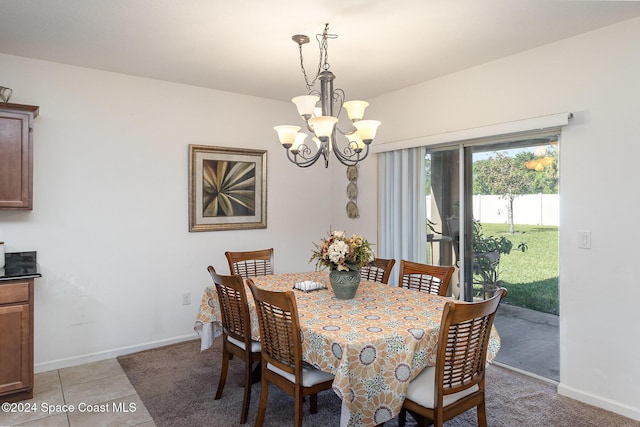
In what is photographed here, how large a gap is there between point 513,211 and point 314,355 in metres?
2.31

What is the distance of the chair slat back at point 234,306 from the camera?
7.92 feet

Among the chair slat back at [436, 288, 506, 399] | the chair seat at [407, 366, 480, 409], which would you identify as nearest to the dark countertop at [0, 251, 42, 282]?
the chair seat at [407, 366, 480, 409]

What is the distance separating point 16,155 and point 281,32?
2.13 metres

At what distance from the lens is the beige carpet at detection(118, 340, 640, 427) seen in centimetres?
254

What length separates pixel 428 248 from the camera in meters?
4.00

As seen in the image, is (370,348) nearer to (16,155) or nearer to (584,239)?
(584,239)

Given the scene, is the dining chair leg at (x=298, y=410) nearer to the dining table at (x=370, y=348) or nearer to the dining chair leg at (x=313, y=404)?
the dining table at (x=370, y=348)

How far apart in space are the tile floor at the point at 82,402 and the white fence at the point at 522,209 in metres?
3.01

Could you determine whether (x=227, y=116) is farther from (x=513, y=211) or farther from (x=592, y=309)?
(x=592, y=309)

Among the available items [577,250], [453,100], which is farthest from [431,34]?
[577,250]

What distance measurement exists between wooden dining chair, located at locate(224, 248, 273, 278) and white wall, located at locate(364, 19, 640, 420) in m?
2.37

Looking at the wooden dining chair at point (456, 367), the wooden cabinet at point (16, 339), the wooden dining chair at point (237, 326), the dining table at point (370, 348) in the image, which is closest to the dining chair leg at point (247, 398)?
the wooden dining chair at point (237, 326)

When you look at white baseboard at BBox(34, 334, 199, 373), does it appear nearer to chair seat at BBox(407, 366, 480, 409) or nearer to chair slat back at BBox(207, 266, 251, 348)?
chair slat back at BBox(207, 266, 251, 348)

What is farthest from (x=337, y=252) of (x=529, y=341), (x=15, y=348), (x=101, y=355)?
(x=101, y=355)
